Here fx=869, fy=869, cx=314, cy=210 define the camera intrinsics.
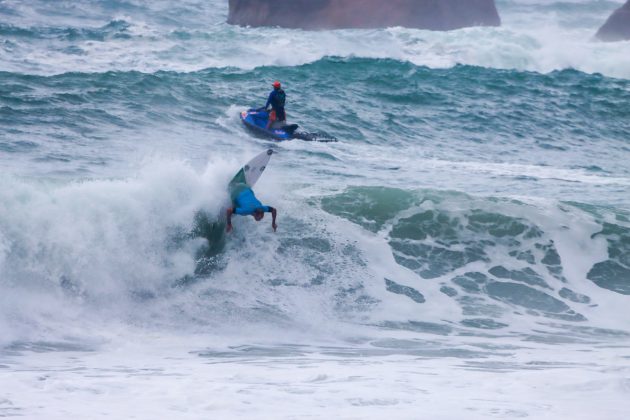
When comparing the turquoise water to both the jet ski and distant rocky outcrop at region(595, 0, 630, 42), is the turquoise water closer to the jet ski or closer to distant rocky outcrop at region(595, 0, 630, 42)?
the jet ski

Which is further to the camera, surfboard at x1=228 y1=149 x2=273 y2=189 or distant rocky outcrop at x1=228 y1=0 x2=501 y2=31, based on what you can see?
distant rocky outcrop at x1=228 y1=0 x2=501 y2=31

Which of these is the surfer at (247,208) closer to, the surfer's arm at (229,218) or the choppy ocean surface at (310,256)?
the surfer's arm at (229,218)

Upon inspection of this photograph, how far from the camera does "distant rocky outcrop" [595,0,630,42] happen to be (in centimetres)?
3988

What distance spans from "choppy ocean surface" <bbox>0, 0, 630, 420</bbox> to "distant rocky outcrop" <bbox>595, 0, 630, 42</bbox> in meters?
19.0

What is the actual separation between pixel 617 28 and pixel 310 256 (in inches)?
1316

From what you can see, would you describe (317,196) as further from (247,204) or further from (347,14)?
(347,14)

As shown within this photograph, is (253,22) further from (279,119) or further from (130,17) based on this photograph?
(279,119)

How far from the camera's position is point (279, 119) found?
1677 cm

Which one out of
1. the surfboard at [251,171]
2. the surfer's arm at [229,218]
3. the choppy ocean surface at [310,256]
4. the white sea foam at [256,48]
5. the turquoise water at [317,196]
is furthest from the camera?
the white sea foam at [256,48]

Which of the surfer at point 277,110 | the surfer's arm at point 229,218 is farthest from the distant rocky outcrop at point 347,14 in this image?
the surfer's arm at point 229,218

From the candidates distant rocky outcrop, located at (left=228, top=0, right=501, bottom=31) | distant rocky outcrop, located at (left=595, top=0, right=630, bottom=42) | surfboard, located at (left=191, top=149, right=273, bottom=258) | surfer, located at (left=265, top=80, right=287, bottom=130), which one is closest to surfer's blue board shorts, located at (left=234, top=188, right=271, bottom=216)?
surfboard, located at (left=191, top=149, right=273, bottom=258)

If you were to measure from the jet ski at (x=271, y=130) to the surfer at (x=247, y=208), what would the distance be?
17.6 feet

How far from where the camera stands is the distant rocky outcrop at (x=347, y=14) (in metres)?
38.4

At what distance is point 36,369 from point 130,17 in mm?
31679
